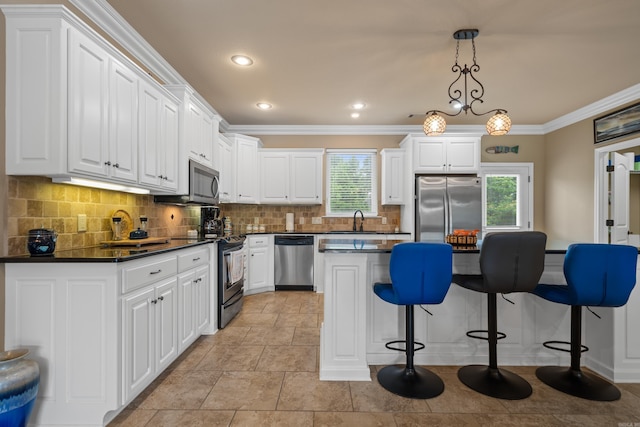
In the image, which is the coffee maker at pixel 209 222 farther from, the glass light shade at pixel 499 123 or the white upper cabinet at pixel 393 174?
the glass light shade at pixel 499 123

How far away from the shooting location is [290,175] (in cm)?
535

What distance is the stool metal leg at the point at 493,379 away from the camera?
2127 millimetres

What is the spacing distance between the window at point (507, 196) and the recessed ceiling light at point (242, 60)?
4.30 metres

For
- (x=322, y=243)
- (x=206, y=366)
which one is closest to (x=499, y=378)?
(x=322, y=243)

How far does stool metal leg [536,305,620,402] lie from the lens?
2113mm

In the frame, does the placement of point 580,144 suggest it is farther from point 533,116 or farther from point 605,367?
point 605,367

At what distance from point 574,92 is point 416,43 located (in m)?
2.58

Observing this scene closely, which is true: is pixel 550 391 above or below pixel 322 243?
below

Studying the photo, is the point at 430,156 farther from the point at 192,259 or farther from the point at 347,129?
the point at 192,259

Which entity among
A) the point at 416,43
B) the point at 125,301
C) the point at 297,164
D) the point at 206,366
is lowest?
→ the point at 206,366

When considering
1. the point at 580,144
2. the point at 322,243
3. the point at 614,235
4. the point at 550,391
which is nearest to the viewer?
the point at 550,391

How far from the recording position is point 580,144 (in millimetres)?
4742

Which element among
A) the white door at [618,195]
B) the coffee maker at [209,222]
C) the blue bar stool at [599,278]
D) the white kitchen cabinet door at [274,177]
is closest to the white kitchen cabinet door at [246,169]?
the white kitchen cabinet door at [274,177]

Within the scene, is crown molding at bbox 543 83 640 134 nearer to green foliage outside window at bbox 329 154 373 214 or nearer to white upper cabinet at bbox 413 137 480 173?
white upper cabinet at bbox 413 137 480 173
